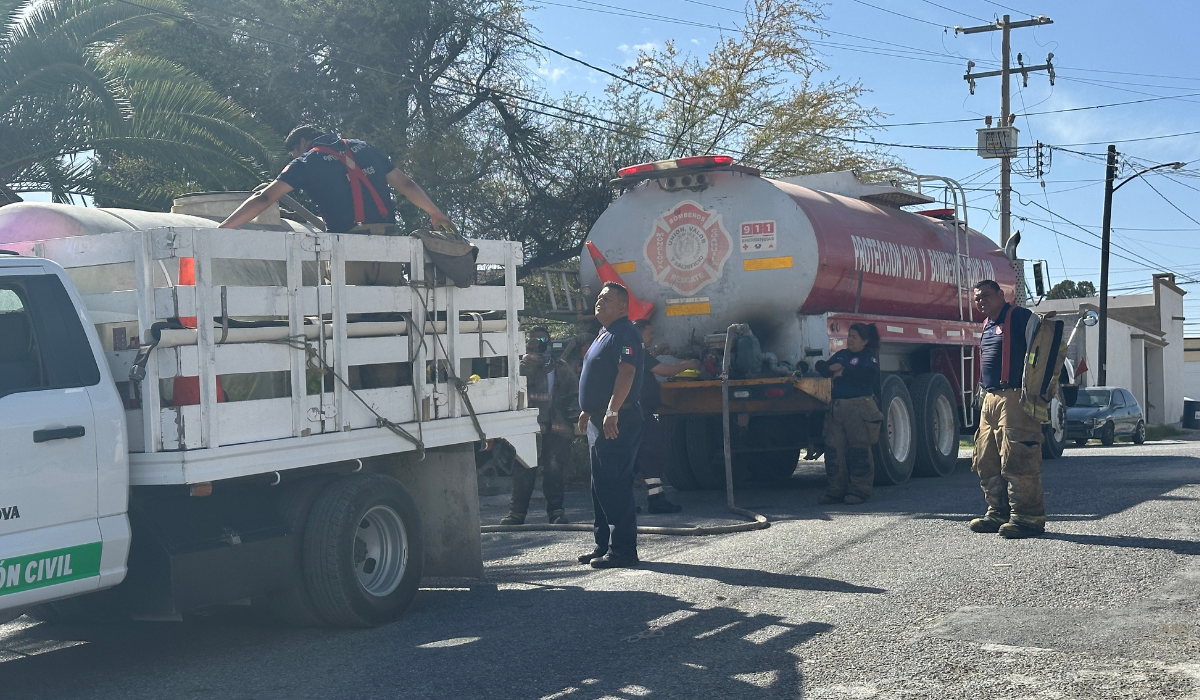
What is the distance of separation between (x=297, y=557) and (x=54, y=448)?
1426 millimetres

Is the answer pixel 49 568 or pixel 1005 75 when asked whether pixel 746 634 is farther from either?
pixel 1005 75

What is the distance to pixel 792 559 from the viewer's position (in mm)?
7742

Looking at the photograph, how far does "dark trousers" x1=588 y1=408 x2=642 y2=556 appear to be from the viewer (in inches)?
310

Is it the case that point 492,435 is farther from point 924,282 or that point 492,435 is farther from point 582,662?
point 924,282

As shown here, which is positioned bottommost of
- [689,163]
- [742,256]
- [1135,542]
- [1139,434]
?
[1139,434]

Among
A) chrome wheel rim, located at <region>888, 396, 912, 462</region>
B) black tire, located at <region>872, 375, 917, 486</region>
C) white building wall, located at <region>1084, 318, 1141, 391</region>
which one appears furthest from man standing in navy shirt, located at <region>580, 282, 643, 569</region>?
white building wall, located at <region>1084, 318, 1141, 391</region>

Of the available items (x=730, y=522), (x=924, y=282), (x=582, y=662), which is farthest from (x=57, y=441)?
(x=924, y=282)

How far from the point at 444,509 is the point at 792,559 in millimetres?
2325

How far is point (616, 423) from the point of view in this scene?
7.79 meters

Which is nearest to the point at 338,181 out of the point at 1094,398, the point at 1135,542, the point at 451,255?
the point at 451,255

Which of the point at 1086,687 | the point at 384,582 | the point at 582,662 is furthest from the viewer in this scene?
the point at 384,582

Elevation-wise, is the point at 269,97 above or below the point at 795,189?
above

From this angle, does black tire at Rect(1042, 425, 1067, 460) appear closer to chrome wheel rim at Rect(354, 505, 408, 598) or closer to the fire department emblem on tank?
the fire department emblem on tank

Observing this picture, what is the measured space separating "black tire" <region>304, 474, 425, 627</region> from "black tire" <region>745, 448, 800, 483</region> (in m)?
7.68
